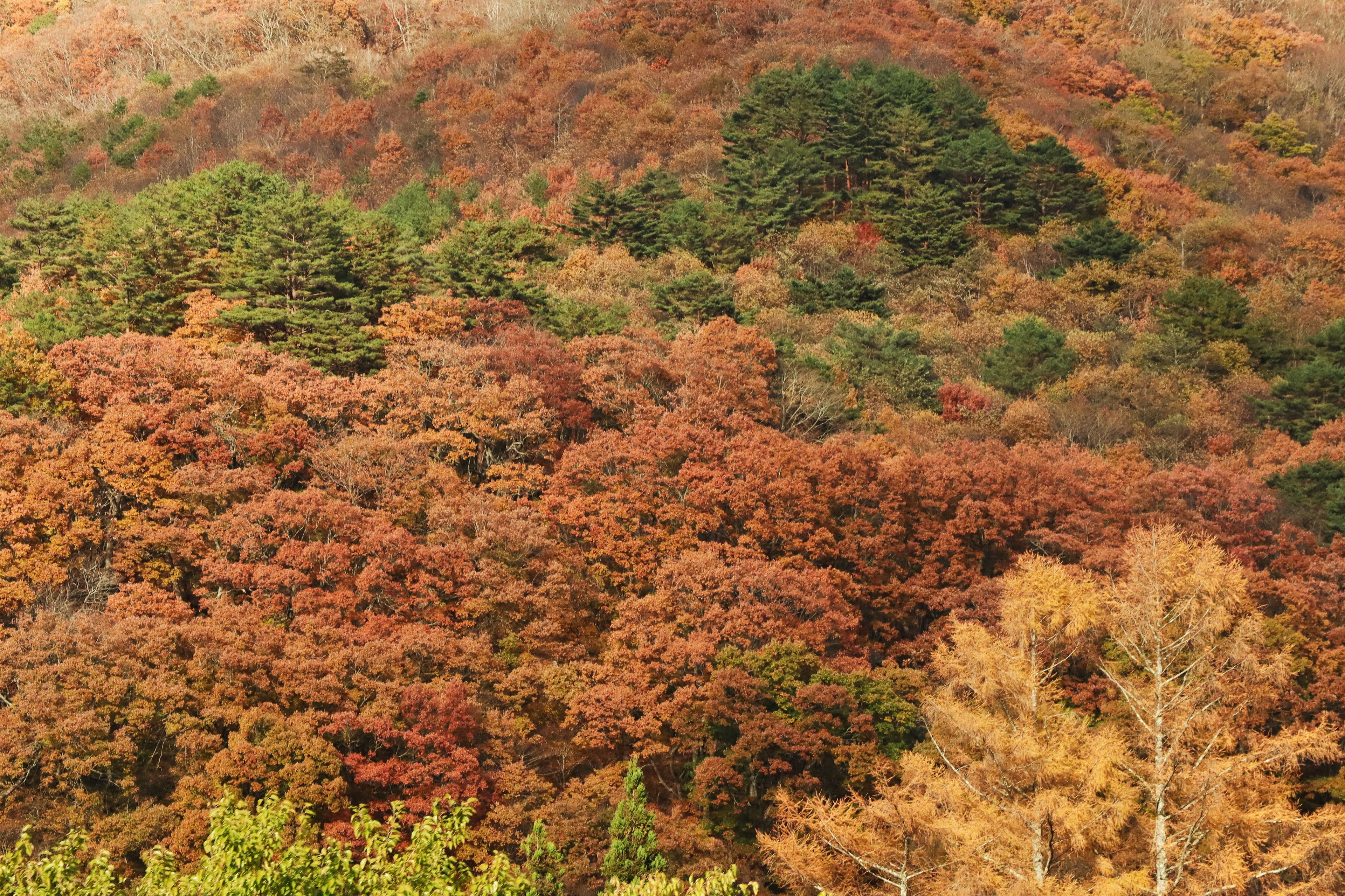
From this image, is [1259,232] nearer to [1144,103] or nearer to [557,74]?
[1144,103]

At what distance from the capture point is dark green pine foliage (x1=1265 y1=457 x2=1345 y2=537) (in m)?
47.8

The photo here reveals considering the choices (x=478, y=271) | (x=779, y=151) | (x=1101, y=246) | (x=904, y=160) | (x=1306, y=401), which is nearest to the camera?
(x=478, y=271)

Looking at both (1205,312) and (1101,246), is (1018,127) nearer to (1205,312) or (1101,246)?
(1101,246)

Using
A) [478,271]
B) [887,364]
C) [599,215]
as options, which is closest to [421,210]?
[599,215]

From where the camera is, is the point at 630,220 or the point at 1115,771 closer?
the point at 1115,771

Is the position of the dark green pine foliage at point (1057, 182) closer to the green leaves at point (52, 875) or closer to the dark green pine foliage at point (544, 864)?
the dark green pine foliage at point (544, 864)

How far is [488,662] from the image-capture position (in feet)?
114

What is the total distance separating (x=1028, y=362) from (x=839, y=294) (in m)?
10.6

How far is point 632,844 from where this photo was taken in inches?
1158

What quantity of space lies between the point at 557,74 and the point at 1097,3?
61917 mm

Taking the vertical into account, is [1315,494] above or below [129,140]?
below

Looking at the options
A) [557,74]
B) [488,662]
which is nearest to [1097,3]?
[557,74]

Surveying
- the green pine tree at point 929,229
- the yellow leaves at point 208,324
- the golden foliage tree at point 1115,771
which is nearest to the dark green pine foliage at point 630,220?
the green pine tree at point 929,229

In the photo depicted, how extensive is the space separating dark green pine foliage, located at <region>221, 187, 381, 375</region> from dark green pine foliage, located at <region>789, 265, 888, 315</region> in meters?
22.8
